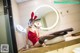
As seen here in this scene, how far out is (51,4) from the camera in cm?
207

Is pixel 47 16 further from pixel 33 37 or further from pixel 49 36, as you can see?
pixel 33 37

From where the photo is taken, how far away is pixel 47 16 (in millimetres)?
2047

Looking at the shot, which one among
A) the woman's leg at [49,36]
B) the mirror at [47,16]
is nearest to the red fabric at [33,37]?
the woman's leg at [49,36]

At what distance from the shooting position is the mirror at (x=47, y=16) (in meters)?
1.98

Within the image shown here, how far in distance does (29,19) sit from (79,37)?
1.00 meters

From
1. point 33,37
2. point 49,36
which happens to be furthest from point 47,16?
point 33,37

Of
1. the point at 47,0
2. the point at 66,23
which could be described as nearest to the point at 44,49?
the point at 66,23

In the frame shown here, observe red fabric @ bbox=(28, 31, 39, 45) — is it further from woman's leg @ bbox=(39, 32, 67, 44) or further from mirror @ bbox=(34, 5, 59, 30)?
mirror @ bbox=(34, 5, 59, 30)

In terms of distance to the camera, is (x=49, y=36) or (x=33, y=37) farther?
(x=49, y=36)

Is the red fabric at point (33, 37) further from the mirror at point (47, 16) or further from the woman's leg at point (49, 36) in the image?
the mirror at point (47, 16)

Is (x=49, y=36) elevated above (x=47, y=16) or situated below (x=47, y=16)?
below

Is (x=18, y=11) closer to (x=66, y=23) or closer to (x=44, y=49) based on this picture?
(x=44, y=49)

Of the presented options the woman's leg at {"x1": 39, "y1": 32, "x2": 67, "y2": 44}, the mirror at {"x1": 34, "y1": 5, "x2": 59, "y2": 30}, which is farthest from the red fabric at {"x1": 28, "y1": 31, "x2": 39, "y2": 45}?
the mirror at {"x1": 34, "y1": 5, "x2": 59, "y2": 30}

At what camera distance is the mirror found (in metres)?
1.98
